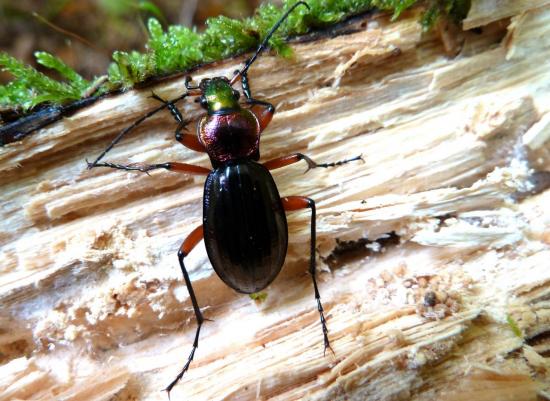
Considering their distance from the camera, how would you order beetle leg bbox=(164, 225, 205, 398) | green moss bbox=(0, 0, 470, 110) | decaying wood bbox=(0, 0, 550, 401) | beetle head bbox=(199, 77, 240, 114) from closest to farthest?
decaying wood bbox=(0, 0, 550, 401) → beetle leg bbox=(164, 225, 205, 398) → green moss bbox=(0, 0, 470, 110) → beetle head bbox=(199, 77, 240, 114)

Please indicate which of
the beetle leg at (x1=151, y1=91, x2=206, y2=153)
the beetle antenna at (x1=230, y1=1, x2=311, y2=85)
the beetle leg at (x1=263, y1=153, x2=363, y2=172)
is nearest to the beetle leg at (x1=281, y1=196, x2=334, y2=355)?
the beetle leg at (x1=263, y1=153, x2=363, y2=172)

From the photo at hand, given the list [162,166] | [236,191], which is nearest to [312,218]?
[236,191]

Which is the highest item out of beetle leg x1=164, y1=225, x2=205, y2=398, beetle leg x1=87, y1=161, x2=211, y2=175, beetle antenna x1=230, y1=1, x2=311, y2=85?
beetle antenna x1=230, y1=1, x2=311, y2=85

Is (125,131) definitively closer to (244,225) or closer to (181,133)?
(181,133)

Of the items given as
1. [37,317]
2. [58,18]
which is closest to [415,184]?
[37,317]

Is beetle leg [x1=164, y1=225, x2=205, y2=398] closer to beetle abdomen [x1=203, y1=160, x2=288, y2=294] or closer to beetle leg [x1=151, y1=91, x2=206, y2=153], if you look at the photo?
beetle abdomen [x1=203, y1=160, x2=288, y2=294]

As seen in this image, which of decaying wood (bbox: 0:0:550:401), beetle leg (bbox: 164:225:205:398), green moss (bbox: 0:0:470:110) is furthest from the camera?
green moss (bbox: 0:0:470:110)

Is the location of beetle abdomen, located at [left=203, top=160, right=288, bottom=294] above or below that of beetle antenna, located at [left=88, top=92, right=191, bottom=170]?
below

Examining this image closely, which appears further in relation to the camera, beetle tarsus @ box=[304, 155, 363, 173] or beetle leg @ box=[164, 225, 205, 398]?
beetle tarsus @ box=[304, 155, 363, 173]
